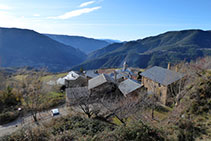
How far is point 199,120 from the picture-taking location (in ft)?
34.1

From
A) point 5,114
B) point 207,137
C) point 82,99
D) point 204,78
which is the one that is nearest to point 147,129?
point 207,137

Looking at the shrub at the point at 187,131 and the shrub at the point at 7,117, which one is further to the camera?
the shrub at the point at 7,117

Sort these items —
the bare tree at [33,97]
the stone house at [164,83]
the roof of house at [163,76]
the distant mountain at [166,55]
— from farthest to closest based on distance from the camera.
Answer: the distant mountain at [166,55]
the roof of house at [163,76]
the stone house at [164,83]
the bare tree at [33,97]

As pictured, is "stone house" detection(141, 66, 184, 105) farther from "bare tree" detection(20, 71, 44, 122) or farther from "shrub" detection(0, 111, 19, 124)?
"shrub" detection(0, 111, 19, 124)

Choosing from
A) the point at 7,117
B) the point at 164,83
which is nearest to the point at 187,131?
the point at 164,83

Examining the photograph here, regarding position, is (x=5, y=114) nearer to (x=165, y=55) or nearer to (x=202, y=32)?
(x=165, y=55)

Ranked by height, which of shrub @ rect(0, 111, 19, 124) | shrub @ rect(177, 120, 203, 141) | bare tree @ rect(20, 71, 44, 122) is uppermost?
shrub @ rect(177, 120, 203, 141)

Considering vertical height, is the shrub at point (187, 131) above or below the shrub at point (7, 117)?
above

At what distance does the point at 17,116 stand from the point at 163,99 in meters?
28.4

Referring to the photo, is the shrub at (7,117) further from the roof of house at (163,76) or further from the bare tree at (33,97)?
the roof of house at (163,76)

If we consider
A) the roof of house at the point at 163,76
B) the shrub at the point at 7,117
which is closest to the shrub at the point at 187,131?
the roof of house at the point at 163,76

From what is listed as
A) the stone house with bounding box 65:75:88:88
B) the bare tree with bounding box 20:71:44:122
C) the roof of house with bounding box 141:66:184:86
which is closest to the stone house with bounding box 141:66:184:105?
the roof of house with bounding box 141:66:184:86

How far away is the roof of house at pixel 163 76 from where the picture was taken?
72.8ft

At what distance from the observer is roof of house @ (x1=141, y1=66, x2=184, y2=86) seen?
22194mm
